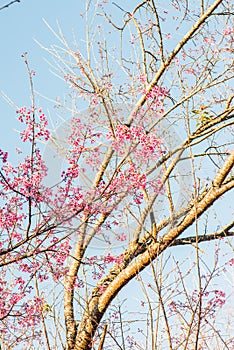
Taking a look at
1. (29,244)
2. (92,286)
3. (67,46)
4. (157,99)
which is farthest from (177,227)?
(67,46)

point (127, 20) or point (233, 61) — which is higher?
point (127, 20)

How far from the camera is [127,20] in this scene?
539 centimetres

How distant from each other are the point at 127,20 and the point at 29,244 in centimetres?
326

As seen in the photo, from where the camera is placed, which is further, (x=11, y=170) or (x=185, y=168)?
(x=185, y=168)

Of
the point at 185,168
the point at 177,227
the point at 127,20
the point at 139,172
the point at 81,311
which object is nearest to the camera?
the point at 139,172

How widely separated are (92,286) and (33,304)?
0.78 metres

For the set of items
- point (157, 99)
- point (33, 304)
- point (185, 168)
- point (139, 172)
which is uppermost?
point (157, 99)

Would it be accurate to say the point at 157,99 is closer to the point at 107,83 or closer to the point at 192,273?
the point at 107,83

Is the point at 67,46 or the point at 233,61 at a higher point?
the point at 67,46

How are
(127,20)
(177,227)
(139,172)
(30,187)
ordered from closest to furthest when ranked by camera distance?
1. (30,187)
2. (139,172)
3. (177,227)
4. (127,20)

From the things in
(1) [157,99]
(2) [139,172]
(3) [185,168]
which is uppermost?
(1) [157,99]

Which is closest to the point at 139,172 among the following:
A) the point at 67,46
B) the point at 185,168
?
the point at 185,168

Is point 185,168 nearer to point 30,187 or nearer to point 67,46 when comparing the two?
point 67,46

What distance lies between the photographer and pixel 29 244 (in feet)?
9.44
